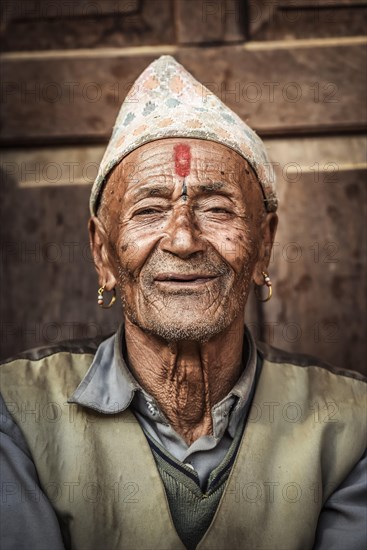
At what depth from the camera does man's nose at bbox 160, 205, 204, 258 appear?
7.48ft

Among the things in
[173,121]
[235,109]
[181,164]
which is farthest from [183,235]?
[235,109]

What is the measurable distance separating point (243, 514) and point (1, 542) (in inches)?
26.1

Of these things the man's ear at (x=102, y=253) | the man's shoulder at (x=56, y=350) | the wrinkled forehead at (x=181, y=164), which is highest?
the wrinkled forehead at (x=181, y=164)

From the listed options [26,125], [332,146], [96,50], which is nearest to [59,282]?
[26,125]

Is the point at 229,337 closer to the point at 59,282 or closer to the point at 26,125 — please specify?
the point at 59,282

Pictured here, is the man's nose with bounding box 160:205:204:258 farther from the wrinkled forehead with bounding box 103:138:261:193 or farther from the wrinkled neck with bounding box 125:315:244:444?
the wrinkled neck with bounding box 125:315:244:444

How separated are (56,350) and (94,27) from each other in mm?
1357

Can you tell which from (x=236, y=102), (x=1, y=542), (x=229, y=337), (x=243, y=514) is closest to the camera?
(x=1, y=542)

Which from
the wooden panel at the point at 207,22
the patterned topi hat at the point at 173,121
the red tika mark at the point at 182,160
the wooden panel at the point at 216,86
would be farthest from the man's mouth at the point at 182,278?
the wooden panel at the point at 207,22

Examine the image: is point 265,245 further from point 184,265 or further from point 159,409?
point 159,409

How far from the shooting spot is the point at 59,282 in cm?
314

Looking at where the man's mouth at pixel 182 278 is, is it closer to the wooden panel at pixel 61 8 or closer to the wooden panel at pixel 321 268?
the wooden panel at pixel 321 268

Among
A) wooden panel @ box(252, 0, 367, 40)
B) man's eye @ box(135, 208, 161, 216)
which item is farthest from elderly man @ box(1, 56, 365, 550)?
wooden panel @ box(252, 0, 367, 40)

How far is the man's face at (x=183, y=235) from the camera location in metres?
2.31
